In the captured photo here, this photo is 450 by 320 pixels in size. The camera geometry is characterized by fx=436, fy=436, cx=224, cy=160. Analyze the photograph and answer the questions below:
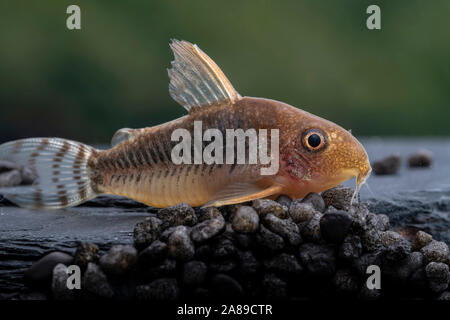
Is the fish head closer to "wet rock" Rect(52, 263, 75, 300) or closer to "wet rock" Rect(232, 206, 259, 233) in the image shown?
"wet rock" Rect(232, 206, 259, 233)

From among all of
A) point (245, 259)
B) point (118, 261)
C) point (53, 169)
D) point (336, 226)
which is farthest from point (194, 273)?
point (53, 169)

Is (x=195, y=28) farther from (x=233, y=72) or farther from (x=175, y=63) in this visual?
(x=175, y=63)

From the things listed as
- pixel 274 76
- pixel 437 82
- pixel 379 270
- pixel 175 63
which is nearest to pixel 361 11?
pixel 274 76

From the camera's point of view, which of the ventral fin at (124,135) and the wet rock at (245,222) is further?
the ventral fin at (124,135)

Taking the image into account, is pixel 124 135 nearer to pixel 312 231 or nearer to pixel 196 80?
pixel 196 80

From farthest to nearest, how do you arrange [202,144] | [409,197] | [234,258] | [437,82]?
[437,82] → [409,197] → [202,144] → [234,258]

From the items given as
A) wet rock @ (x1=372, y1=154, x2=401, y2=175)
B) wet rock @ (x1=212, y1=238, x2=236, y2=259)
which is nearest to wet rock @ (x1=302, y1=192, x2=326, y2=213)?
wet rock @ (x1=212, y1=238, x2=236, y2=259)

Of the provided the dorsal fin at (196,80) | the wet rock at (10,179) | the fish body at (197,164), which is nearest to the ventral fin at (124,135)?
the fish body at (197,164)

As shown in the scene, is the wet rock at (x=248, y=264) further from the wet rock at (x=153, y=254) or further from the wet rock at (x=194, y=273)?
the wet rock at (x=153, y=254)
